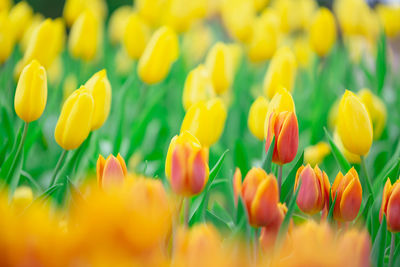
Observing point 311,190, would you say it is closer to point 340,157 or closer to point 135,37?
point 340,157

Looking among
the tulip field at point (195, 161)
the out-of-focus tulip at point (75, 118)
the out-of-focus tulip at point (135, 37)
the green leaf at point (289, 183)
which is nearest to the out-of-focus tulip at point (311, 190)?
the tulip field at point (195, 161)

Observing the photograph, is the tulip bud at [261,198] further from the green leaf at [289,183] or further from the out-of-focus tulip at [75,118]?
the out-of-focus tulip at [75,118]

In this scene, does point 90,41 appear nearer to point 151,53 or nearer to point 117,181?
point 151,53

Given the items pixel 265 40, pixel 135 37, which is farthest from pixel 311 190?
pixel 265 40

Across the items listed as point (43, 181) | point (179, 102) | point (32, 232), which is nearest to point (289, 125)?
point (32, 232)

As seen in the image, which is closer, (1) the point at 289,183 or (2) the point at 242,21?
(1) the point at 289,183
